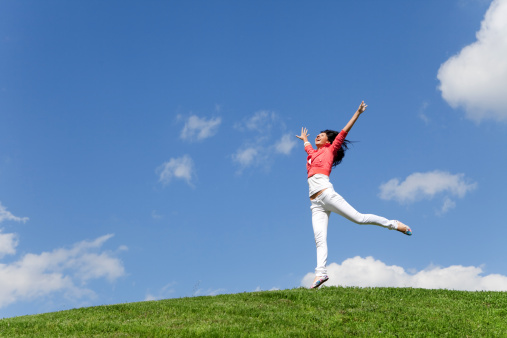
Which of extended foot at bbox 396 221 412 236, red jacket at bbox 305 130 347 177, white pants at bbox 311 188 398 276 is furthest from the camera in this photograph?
red jacket at bbox 305 130 347 177

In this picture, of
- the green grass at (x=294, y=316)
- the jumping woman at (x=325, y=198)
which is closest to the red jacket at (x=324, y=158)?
the jumping woman at (x=325, y=198)

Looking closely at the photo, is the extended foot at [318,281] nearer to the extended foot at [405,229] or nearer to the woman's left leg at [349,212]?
the woman's left leg at [349,212]

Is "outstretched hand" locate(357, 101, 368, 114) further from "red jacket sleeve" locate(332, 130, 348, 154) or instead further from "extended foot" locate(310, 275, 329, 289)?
"extended foot" locate(310, 275, 329, 289)

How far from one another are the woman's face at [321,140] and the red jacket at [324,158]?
0.27 metres

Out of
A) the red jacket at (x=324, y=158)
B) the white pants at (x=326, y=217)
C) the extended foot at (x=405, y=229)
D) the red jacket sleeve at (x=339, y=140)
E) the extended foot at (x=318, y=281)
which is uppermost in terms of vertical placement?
the red jacket sleeve at (x=339, y=140)

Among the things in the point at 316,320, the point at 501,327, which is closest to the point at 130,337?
the point at 316,320

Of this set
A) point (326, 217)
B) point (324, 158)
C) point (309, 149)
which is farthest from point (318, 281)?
point (309, 149)

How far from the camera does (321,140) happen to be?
1408 centimetres

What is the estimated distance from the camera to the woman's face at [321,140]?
14.1 m

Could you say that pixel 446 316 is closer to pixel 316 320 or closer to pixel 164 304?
pixel 316 320

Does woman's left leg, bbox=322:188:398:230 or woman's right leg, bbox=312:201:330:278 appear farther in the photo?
woman's right leg, bbox=312:201:330:278

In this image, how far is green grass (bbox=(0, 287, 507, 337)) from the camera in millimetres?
9320

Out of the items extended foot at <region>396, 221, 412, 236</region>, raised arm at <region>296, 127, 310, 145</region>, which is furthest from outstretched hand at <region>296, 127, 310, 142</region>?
extended foot at <region>396, 221, 412, 236</region>

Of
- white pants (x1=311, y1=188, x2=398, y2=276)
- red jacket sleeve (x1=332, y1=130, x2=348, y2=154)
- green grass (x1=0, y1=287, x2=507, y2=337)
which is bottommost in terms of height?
green grass (x1=0, y1=287, x2=507, y2=337)
